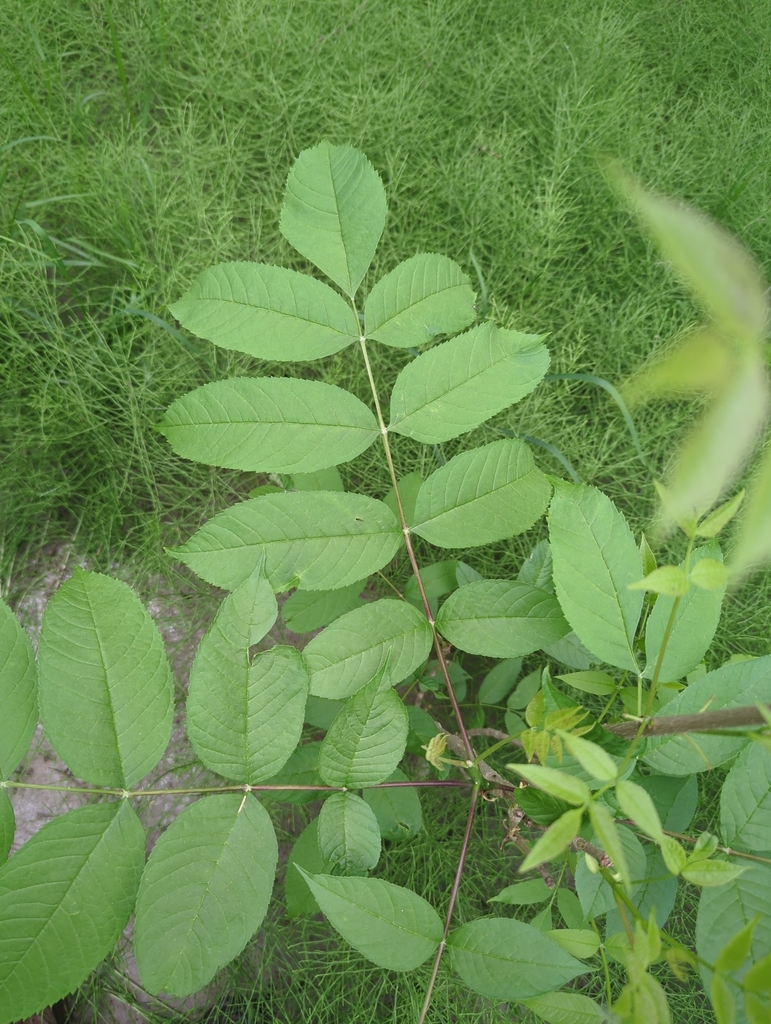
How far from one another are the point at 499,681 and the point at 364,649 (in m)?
0.60

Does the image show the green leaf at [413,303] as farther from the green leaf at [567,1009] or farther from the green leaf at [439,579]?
the green leaf at [567,1009]

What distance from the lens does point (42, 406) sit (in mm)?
1653

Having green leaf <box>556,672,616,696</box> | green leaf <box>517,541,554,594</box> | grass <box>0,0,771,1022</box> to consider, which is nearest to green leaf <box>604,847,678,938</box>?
green leaf <box>556,672,616,696</box>

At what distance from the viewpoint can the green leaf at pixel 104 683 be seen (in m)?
0.87

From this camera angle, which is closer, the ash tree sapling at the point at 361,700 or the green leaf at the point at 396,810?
the ash tree sapling at the point at 361,700

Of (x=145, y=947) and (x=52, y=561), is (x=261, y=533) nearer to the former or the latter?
(x=145, y=947)

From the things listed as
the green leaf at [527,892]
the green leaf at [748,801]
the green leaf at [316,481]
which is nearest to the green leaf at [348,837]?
the green leaf at [527,892]

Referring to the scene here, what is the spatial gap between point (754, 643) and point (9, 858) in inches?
64.1

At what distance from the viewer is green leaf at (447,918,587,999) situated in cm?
81

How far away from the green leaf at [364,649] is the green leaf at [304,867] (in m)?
0.37

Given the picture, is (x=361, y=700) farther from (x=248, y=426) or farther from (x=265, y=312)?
(x=265, y=312)

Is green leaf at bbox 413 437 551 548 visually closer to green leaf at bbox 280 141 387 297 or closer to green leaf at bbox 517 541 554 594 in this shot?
green leaf at bbox 517 541 554 594

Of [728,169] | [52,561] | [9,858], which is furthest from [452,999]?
[728,169]

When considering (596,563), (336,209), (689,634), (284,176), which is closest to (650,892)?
(689,634)
